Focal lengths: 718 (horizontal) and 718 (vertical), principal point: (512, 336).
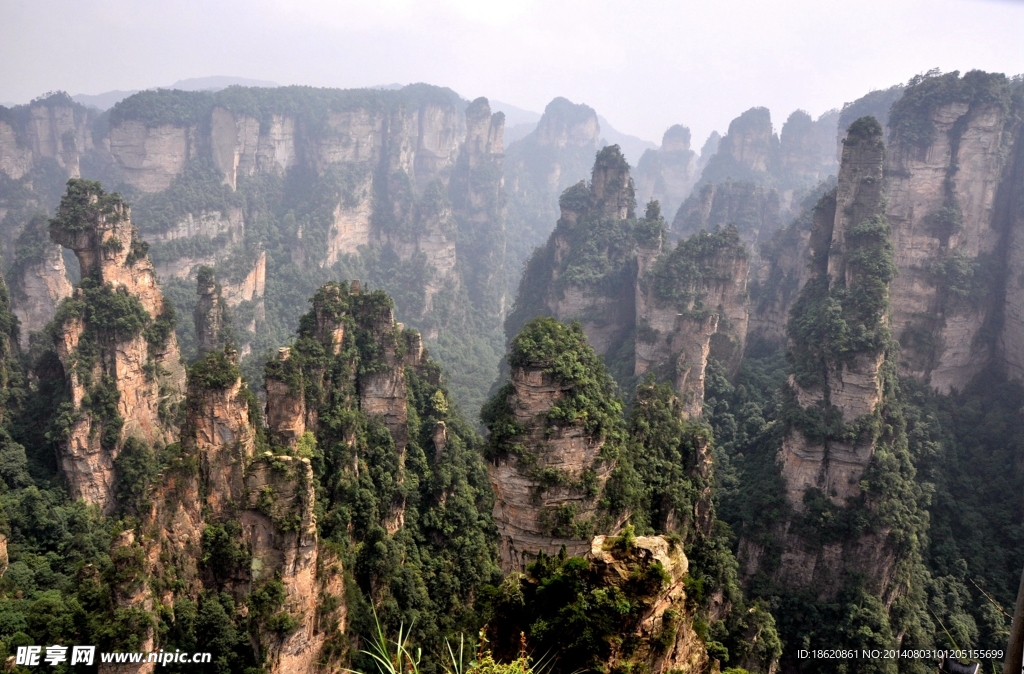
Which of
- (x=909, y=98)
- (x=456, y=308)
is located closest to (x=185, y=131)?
(x=456, y=308)

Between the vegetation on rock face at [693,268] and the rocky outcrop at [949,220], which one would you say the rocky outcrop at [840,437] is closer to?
the rocky outcrop at [949,220]

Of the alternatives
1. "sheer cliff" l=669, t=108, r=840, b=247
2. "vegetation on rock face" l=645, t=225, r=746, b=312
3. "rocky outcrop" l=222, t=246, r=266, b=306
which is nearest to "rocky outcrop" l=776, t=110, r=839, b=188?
"sheer cliff" l=669, t=108, r=840, b=247

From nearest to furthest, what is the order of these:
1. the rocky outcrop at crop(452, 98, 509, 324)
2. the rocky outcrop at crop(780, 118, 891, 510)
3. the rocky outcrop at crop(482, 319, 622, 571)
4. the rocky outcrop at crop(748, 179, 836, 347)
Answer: the rocky outcrop at crop(482, 319, 622, 571) → the rocky outcrop at crop(780, 118, 891, 510) → the rocky outcrop at crop(748, 179, 836, 347) → the rocky outcrop at crop(452, 98, 509, 324)

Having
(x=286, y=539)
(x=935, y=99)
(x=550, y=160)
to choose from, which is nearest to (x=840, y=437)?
(x=935, y=99)

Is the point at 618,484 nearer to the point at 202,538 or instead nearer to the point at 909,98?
the point at 202,538

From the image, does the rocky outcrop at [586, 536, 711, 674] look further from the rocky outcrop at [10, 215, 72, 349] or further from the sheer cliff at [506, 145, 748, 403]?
the rocky outcrop at [10, 215, 72, 349]

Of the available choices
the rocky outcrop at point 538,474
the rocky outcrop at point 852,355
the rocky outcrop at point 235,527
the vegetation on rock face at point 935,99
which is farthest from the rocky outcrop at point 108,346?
the vegetation on rock face at point 935,99
